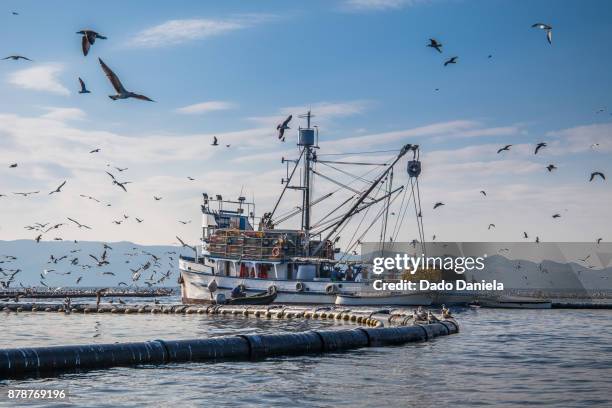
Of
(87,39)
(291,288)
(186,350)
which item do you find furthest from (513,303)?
(87,39)

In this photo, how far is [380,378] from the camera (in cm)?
3009

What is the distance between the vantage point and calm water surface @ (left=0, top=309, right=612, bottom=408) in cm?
2547

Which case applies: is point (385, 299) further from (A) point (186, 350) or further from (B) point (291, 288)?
(A) point (186, 350)

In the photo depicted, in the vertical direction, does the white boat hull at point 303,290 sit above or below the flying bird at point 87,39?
below

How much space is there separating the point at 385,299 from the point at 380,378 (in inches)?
2258

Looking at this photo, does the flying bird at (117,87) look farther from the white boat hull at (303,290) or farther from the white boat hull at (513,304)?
the white boat hull at (513,304)

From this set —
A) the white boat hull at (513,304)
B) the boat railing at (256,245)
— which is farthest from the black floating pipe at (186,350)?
the white boat hull at (513,304)

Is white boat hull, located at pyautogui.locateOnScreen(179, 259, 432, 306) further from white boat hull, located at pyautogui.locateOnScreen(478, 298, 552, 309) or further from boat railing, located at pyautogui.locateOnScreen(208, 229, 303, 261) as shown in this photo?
white boat hull, located at pyautogui.locateOnScreen(478, 298, 552, 309)

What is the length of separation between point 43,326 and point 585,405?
4296cm

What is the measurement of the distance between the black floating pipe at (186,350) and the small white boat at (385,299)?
128 ft

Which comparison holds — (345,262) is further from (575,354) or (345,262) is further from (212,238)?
(575,354)

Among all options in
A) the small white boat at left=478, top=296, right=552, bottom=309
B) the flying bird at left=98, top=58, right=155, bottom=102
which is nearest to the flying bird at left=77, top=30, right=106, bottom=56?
the flying bird at left=98, top=58, right=155, bottom=102

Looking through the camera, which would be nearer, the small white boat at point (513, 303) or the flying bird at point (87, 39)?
the flying bird at point (87, 39)

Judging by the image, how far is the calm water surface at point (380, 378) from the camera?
83.6 feet
